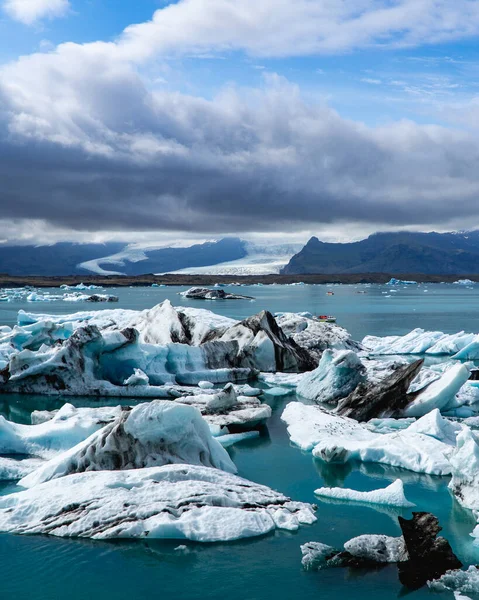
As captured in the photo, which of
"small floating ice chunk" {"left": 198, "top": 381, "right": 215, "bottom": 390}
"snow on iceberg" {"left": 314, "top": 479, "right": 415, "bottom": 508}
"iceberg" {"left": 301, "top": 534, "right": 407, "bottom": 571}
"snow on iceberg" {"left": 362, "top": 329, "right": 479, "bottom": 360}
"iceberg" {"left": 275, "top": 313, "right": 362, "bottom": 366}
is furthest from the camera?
"snow on iceberg" {"left": 362, "top": 329, "right": 479, "bottom": 360}

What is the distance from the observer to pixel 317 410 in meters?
11.7

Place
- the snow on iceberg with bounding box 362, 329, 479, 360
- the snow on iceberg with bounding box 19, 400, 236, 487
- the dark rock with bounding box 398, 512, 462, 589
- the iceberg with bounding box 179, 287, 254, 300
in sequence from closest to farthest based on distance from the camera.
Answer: the dark rock with bounding box 398, 512, 462, 589 → the snow on iceberg with bounding box 19, 400, 236, 487 → the snow on iceberg with bounding box 362, 329, 479, 360 → the iceberg with bounding box 179, 287, 254, 300

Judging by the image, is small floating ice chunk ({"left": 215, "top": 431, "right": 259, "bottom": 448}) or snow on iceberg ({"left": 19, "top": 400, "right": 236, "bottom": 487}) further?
small floating ice chunk ({"left": 215, "top": 431, "right": 259, "bottom": 448})

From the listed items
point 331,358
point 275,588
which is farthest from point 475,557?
point 331,358

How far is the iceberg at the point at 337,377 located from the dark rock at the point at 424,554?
785 centimetres

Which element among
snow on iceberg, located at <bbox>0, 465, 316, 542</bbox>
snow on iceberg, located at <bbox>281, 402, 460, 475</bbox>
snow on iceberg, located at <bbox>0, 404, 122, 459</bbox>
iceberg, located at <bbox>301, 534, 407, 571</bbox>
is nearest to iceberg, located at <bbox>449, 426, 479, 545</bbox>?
snow on iceberg, located at <bbox>281, 402, 460, 475</bbox>

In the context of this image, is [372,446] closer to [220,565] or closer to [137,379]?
[220,565]

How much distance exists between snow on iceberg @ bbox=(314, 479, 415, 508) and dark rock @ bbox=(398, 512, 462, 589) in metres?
1.47

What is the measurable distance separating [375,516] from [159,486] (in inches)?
92.0

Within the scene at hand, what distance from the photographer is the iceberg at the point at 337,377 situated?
13.6m

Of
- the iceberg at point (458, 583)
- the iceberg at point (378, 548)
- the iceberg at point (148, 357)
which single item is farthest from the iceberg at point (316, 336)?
the iceberg at point (458, 583)

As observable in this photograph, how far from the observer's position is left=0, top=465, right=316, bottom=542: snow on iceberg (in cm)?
615

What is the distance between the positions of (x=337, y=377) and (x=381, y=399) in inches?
81.7

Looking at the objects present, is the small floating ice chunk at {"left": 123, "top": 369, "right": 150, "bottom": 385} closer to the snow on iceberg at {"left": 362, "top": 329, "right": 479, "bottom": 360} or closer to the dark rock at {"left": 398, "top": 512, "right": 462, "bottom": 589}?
the dark rock at {"left": 398, "top": 512, "right": 462, "bottom": 589}
